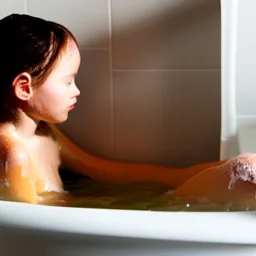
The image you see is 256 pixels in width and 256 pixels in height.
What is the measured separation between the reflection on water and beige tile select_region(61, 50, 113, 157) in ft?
0.29

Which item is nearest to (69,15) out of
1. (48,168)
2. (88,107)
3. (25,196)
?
(88,107)

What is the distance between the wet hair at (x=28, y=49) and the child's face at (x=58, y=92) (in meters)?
0.01

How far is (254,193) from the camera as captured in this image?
0.86 m

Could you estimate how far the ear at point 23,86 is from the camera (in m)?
0.98

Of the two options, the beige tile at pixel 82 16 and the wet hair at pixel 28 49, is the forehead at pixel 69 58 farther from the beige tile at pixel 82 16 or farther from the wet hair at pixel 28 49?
the beige tile at pixel 82 16

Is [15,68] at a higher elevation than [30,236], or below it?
higher

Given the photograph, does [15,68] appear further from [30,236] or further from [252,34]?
[252,34]

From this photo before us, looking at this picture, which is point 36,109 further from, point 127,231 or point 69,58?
point 127,231

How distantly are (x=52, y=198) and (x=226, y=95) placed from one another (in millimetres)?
315

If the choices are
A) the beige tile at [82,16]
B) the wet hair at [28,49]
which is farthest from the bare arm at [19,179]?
the beige tile at [82,16]

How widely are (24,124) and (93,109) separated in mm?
226

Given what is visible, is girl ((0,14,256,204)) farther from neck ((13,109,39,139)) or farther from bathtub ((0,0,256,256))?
bathtub ((0,0,256,256))

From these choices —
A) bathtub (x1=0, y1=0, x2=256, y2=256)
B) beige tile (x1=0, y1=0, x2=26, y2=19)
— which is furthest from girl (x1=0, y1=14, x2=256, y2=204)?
beige tile (x1=0, y1=0, x2=26, y2=19)

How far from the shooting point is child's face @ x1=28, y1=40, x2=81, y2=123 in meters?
Answer: 1.00
